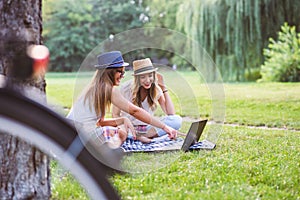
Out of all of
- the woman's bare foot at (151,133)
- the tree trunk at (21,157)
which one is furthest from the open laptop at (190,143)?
the tree trunk at (21,157)

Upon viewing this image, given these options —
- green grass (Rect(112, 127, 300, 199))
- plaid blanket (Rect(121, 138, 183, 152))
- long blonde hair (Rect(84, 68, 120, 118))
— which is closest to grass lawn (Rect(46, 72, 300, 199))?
green grass (Rect(112, 127, 300, 199))

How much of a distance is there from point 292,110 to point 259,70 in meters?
4.57

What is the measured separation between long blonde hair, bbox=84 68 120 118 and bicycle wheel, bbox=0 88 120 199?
6.33ft

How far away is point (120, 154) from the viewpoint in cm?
281

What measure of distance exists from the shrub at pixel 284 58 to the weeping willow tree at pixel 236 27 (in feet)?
1.28

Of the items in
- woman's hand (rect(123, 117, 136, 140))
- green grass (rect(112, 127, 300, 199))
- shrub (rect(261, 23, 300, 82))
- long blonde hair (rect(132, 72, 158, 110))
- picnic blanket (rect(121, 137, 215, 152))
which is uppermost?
shrub (rect(261, 23, 300, 82))

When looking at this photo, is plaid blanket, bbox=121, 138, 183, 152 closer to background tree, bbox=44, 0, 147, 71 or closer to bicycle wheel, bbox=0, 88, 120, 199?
bicycle wheel, bbox=0, 88, 120, 199

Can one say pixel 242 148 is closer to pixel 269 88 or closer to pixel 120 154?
pixel 120 154

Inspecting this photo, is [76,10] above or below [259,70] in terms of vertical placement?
above

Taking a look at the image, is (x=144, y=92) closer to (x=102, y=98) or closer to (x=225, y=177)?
(x=102, y=98)

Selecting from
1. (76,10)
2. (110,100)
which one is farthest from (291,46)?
(76,10)

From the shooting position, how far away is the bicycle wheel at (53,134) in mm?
1014

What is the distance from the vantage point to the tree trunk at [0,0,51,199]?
1.63m

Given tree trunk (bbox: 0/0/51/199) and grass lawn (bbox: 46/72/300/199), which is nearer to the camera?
tree trunk (bbox: 0/0/51/199)
